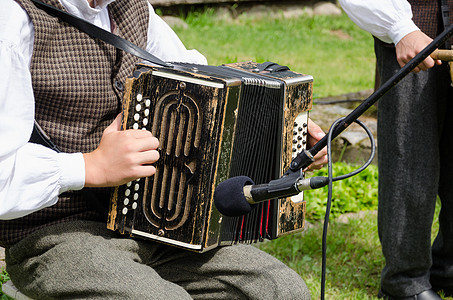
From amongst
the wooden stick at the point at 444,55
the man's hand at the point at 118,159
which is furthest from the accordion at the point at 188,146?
the wooden stick at the point at 444,55

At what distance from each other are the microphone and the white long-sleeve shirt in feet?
1.55

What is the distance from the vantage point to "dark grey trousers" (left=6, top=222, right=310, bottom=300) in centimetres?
179

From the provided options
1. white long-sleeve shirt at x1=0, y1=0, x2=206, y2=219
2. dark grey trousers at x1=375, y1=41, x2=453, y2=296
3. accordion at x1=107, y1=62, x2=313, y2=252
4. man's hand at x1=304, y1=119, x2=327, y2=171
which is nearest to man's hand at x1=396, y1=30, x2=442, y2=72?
dark grey trousers at x1=375, y1=41, x2=453, y2=296

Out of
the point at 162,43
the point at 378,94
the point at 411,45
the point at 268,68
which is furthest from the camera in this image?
the point at 411,45

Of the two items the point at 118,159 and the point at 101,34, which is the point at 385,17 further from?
the point at 118,159

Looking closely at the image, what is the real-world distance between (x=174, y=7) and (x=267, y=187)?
7.44 m

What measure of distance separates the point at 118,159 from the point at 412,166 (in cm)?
143

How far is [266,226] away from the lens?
2.09m

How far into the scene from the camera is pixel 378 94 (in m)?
1.45

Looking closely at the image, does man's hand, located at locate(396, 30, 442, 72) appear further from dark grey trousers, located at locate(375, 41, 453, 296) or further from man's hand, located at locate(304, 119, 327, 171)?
man's hand, located at locate(304, 119, 327, 171)

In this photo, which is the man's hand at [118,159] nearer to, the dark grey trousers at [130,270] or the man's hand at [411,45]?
the dark grey trousers at [130,270]

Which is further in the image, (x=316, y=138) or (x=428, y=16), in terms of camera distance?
(x=428, y=16)

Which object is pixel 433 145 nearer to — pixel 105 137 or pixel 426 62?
pixel 426 62

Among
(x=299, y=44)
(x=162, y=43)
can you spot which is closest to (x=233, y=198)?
(x=162, y=43)
